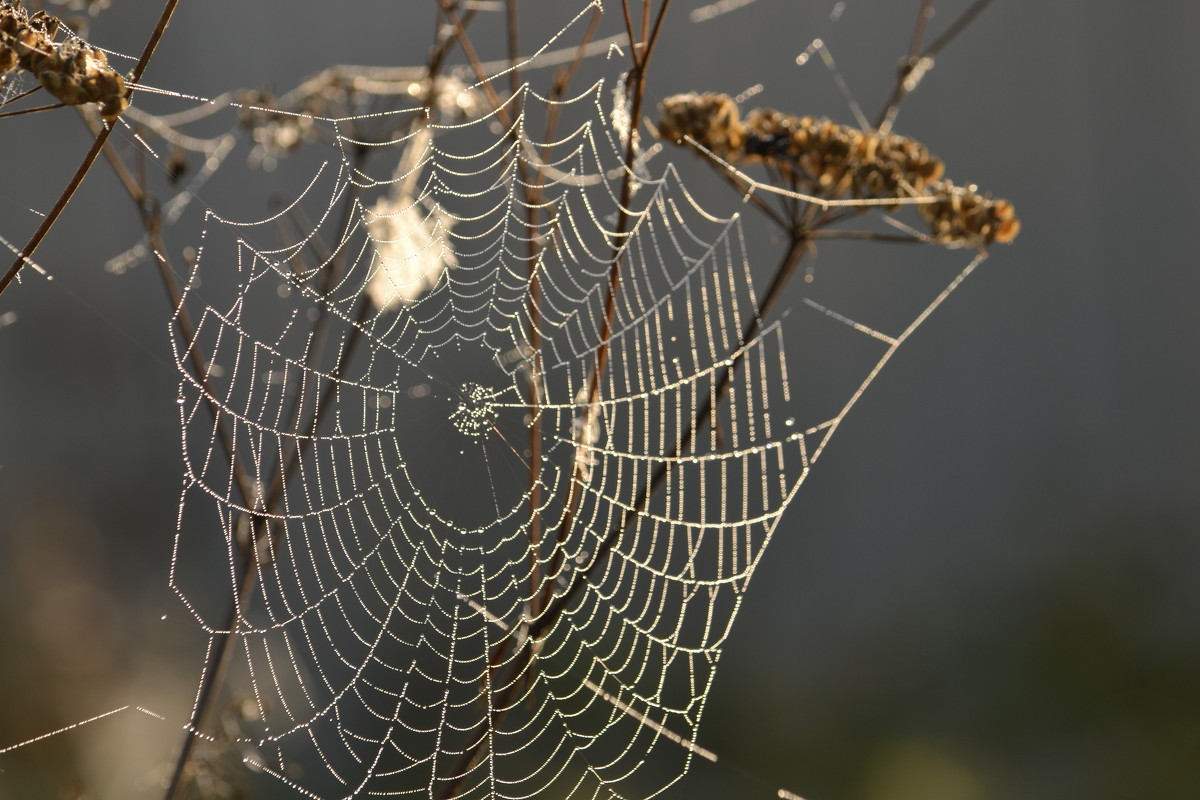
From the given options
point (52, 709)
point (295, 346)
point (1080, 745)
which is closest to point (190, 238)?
point (295, 346)

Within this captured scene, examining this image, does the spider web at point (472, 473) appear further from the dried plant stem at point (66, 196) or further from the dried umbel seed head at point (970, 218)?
the dried plant stem at point (66, 196)

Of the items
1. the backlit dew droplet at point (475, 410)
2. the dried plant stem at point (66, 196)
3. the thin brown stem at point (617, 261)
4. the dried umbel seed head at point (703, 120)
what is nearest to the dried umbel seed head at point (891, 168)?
the dried umbel seed head at point (703, 120)

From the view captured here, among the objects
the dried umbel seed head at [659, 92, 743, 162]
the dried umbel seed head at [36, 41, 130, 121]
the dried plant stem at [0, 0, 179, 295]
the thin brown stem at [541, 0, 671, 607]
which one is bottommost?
the dried plant stem at [0, 0, 179, 295]

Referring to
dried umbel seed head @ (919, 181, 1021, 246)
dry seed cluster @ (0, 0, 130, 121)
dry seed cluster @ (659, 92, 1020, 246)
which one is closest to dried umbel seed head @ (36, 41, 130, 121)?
dry seed cluster @ (0, 0, 130, 121)

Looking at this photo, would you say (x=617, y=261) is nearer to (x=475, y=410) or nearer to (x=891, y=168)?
(x=891, y=168)

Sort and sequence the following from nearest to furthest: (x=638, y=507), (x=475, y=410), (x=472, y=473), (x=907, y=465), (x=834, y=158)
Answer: (x=638, y=507), (x=834, y=158), (x=475, y=410), (x=472, y=473), (x=907, y=465)

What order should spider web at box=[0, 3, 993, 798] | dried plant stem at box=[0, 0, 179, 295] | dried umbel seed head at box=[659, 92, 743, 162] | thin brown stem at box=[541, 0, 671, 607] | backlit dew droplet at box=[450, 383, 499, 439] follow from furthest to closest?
1. spider web at box=[0, 3, 993, 798]
2. backlit dew droplet at box=[450, 383, 499, 439]
3. dried umbel seed head at box=[659, 92, 743, 162]
4. thin brown stem at box=[541, 0, 671, 607]
5. dried plant stem at box=[0, 0, 179, 295]

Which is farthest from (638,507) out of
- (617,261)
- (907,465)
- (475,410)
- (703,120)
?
(907,465)

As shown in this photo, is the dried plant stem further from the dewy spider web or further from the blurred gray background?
the blurred gray background
